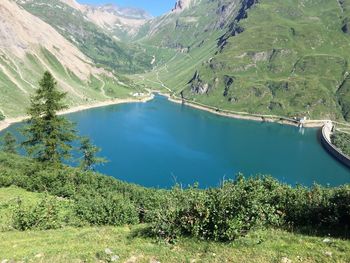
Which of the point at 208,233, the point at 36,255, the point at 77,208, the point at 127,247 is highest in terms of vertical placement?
the point at 208,233

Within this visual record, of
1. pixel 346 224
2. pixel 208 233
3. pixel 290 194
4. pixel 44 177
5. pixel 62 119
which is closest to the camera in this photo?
pixel 208 233

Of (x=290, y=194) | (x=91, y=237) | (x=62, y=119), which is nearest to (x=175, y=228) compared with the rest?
(x=91, y=237)

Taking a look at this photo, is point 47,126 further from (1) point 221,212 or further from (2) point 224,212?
(2) point 224,212

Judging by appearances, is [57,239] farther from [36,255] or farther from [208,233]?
[208,233]

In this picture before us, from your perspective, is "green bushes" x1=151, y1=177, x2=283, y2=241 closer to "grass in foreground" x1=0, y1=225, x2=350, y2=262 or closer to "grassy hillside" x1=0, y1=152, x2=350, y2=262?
"grassy hillside" x1=0, y1=152, x2=350, y2=262

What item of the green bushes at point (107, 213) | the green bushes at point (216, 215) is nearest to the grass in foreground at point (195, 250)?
the green bushes at point (216, 215)

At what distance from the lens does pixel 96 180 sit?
6475cm

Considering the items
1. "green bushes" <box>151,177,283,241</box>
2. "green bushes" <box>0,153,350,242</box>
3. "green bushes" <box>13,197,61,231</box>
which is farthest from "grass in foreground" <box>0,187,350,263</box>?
"green bushes" <box>13,197,61,231</box>

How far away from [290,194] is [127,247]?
13055mm

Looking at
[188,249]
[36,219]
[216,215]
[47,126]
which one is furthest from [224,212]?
[47,126]

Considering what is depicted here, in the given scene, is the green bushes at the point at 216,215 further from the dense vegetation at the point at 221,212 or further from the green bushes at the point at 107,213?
the green bushes at the point at 107,213

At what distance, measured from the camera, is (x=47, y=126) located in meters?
59.4

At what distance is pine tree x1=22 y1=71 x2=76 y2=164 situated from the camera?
58438 millimetres

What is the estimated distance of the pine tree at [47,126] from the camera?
192 ft
